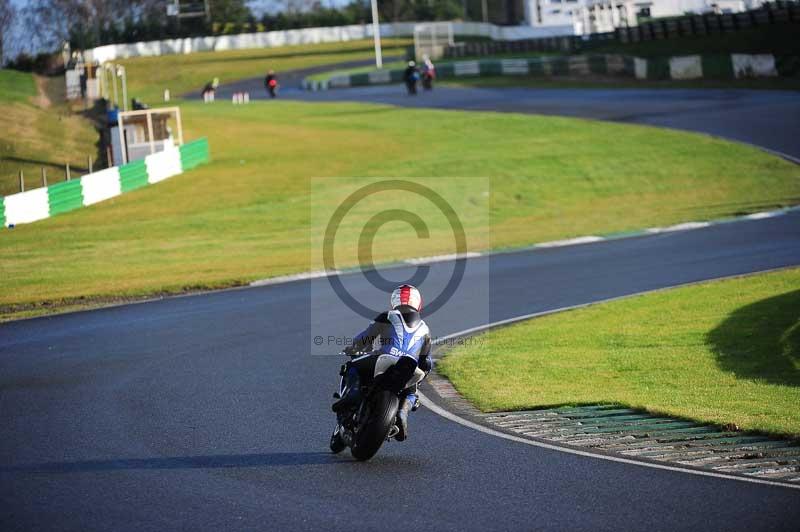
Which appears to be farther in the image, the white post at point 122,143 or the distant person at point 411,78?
the distant person at point 411,78

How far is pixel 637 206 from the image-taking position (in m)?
32.3

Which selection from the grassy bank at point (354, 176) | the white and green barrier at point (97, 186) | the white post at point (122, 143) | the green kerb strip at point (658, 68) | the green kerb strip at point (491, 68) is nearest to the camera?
the grassy bank at point (354, 176)

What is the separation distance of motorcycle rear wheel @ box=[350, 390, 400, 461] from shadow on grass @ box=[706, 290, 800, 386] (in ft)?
17.7

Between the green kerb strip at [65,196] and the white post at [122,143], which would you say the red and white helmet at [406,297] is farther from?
the white post at [122,143]

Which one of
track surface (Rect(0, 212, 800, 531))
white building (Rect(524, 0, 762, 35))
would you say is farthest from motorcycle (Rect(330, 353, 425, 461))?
white building (Rect(524, 0, 762, 35))

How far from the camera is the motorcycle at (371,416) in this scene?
930 cm

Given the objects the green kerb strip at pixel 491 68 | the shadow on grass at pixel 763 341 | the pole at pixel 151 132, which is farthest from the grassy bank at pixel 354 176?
the green kerb strip at pixel 491 68

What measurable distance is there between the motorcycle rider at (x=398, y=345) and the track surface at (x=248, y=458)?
52cm

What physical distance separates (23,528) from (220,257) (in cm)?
1882

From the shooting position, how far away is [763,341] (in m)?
14.9

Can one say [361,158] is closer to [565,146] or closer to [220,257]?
[565,146]

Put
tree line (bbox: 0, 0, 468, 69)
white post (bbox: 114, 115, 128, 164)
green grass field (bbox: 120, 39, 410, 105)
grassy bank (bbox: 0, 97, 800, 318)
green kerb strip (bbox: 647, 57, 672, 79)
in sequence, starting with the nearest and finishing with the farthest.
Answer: grassy bank (bbox: 0, 97, 800, 318) < white post (bbox: 114, 115, 128, 164) < green kerb strip (bbox: 647, 57, 672, 79) < green grass field (bbox: 120, 39, 410, 105) < tree line (bbox: 0, 0, 468, 69)

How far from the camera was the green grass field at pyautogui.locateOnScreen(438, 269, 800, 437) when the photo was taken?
11781 millimetres

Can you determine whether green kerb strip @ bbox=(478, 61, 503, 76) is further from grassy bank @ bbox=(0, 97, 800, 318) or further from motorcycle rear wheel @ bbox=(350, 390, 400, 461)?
motorcycle rear wheel @ bbox=(350, 390, 400, 461)
